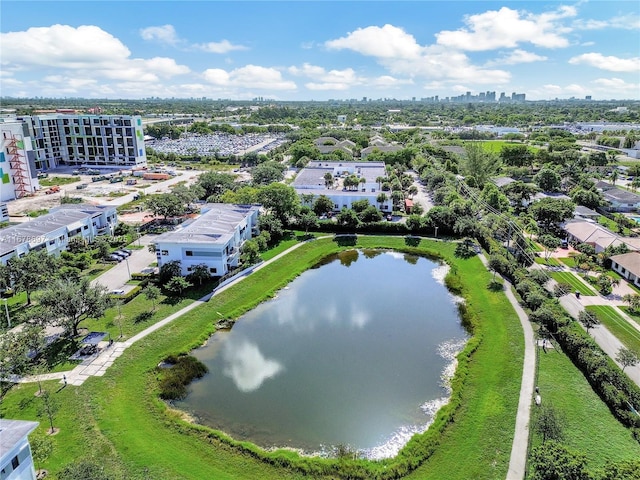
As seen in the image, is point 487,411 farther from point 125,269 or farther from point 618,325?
point 125,269

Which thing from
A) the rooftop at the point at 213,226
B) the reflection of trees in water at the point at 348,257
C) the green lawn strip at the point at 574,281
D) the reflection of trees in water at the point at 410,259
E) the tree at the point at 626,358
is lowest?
the reflection of trees in water at the point at 348,257

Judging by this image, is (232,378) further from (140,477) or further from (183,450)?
(140,477)

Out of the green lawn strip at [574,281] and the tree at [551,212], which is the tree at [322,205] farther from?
the green lawn strip at [574,281]

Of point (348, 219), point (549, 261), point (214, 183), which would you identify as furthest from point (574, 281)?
point (214, 183)

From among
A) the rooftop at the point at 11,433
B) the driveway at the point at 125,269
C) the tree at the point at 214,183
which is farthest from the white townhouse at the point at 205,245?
the rooftop at the point at 11,433

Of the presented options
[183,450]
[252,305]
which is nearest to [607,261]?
[252,305]
